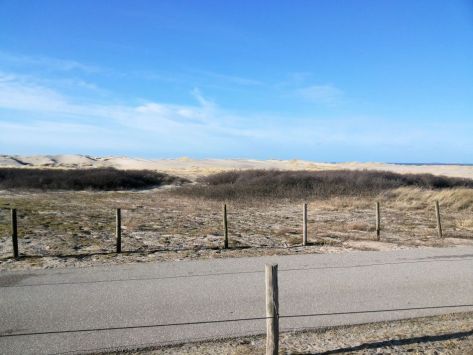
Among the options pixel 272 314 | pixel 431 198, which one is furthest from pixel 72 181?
pixel 272 314

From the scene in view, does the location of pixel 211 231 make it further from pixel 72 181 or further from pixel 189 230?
pixel 72 181

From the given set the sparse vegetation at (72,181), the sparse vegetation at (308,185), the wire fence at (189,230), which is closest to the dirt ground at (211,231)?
the wire fence at (189,230)

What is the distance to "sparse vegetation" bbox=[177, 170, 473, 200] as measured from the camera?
29.1 metres

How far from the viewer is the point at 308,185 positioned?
106 ft

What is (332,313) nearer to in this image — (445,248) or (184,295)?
(184,295)

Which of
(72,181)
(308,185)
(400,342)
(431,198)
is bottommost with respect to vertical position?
(400,342)

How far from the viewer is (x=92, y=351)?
197 inches

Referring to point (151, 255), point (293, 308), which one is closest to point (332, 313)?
point (293, 308)

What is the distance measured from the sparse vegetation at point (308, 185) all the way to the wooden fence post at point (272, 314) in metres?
22.9

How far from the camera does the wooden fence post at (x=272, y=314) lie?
4.74 meters

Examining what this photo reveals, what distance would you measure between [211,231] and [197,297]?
7519 millimetres

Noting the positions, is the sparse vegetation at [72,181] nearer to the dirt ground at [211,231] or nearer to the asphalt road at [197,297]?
the dirt ground at [211,231]

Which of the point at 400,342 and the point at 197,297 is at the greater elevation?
the point at 197,297

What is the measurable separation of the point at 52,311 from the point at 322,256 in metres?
5.99
